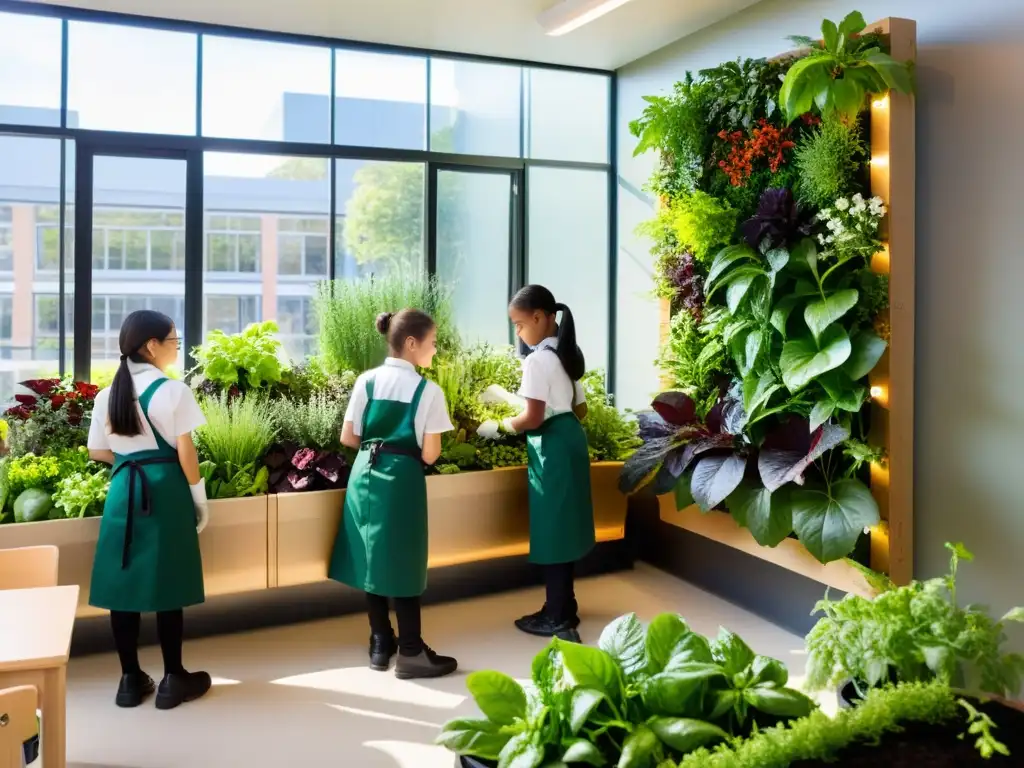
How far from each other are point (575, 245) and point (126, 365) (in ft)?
10.5

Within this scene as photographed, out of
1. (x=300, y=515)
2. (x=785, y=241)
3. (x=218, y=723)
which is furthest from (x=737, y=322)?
(x=218, y=723)

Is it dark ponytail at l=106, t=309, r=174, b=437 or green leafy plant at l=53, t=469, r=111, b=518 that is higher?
dark ponytail at l=106, t=309, r=174, b=437

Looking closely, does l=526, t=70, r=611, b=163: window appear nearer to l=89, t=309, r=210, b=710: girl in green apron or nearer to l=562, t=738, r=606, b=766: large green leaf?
l=89, t=309, r=210, b=710: girl in green apron

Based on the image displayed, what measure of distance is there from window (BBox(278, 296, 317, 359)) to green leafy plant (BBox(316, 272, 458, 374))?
18cm

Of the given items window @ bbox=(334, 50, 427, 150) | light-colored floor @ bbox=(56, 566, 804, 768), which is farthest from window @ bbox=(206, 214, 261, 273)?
light-colored floor @ bbox=(56, 566, 804, 768)

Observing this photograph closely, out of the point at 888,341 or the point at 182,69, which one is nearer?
the point at 888,341

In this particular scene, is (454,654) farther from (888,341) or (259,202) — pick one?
(259,202)

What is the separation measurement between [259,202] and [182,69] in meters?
0.80

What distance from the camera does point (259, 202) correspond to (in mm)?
5230

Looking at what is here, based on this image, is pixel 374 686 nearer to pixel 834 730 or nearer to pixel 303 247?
pixel 303 247

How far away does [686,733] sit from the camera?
1252 mm

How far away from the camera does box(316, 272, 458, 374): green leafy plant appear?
5.02 m

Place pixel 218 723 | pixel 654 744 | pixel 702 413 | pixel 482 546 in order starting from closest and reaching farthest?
1. pixel 654 744
2. pixel 218 723
3. pixel 702 413
4. pixel 482 546

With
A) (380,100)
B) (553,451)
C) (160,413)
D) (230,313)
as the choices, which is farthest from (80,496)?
(380,100)
